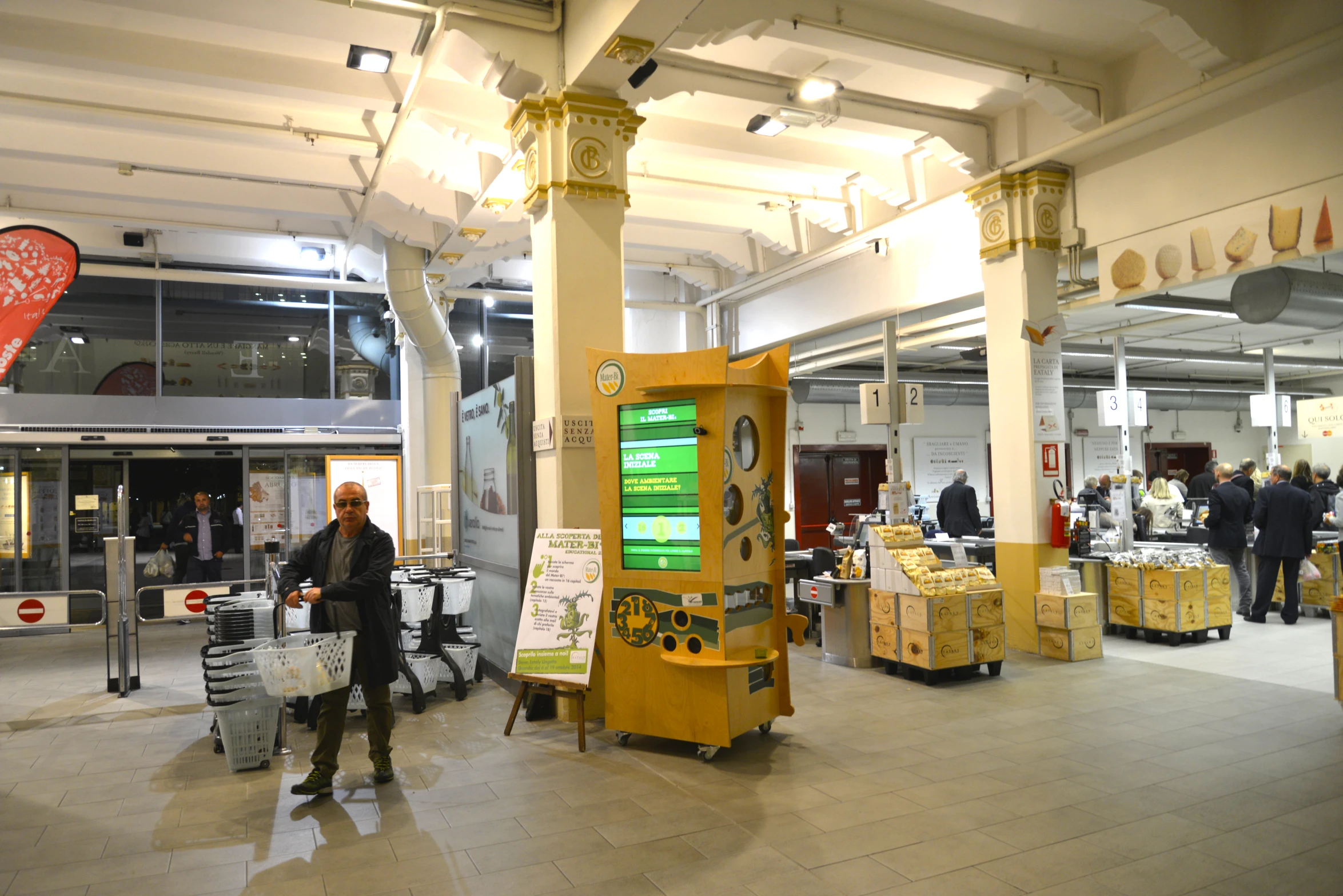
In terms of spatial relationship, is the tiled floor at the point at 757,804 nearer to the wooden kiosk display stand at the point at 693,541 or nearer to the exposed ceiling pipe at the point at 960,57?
the wooden kiosk display stand at the point at 693,541

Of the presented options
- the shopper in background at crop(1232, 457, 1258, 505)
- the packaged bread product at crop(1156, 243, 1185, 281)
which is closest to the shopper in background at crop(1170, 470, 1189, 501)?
the shopper in background at crop(1232, 457, 1258, 505)

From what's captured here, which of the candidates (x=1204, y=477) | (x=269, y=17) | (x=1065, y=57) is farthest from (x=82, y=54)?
(x=1204, y=477)

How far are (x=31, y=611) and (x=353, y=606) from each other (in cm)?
426

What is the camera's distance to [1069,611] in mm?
7254

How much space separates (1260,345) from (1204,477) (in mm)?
2620

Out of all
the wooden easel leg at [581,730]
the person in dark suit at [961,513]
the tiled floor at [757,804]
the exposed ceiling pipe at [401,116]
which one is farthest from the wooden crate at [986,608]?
the exposed ceiling pipe at [401,116]

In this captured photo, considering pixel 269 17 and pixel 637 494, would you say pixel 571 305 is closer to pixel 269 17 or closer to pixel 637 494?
pixel 637 494

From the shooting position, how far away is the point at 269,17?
589 cm

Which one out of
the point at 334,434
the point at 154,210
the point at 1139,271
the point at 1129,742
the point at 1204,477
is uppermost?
the point at 154,210

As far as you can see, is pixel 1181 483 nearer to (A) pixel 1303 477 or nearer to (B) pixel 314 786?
(A) pixel 1303 477

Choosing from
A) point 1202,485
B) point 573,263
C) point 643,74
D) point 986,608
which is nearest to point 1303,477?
point 1202,485

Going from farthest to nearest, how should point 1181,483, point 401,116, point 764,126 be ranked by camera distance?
1. point 1181,483
2. point 764,126
3. point 401,116

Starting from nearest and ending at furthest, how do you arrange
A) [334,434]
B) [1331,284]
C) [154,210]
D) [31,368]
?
[1331,284]
[154,210]
[31,368]
[334,434]

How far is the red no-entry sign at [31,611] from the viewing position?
6980mm
